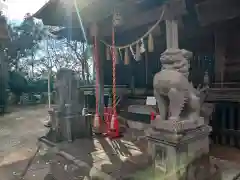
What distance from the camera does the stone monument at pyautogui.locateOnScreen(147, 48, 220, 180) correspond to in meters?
3.79

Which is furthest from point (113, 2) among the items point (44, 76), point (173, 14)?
point (44, 76)

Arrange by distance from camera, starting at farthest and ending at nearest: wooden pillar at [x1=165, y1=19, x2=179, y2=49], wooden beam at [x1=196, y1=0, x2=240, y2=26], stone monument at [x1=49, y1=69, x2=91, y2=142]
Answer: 1. stone monument at [x1=49, y1=69, x2=91, y2=142]
2. wooden beam at [x1=196, y1=0, x2=240, y2=26]
3. wooden pillar at [x1=165, y1=19, x2=179, y2=49]

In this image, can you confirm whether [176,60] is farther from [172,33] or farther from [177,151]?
[177,151]

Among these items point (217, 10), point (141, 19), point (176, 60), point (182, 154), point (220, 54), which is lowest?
point (182, 154)

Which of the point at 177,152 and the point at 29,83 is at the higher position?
the point at 29,83

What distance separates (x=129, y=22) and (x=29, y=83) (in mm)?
21639

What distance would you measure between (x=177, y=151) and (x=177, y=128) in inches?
14.5

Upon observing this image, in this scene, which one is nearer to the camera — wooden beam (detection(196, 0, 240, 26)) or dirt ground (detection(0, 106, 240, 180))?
dirt ground (detection(0, 106, 240, 180))

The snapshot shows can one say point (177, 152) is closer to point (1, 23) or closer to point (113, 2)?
point (113, 2)

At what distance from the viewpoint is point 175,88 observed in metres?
3.88

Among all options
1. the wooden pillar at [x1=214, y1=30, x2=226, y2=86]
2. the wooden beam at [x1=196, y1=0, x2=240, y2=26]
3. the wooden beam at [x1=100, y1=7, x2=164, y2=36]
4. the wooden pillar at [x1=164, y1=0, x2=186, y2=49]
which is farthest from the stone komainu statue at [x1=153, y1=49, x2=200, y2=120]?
the wooden pillar at [x1=214, y1=30, x2=226, y2=86]

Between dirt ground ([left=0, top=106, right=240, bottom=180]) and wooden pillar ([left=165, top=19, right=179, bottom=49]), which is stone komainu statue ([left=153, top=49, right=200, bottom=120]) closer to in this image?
wooden pillar ([left=165, top=19, right=179, bottom=49])

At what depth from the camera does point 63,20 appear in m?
9.16

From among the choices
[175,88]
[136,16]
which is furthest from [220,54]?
[175,88]
